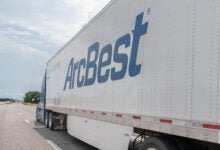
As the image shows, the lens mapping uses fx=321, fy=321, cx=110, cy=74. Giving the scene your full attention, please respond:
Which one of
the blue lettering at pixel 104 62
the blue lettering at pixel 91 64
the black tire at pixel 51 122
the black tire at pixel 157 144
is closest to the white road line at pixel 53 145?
the blue lettering at pixel 91 64

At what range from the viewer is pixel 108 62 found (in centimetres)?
806

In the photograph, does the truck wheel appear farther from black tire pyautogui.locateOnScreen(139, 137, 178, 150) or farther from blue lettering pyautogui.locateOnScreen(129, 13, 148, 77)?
black tire pyautogui.locateOnScreen(139, 137, 178, 150)

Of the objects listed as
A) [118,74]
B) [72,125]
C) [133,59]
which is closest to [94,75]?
[118,74]

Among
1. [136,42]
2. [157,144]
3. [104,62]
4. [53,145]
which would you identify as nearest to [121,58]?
[136,42]

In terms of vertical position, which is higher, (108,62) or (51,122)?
(108,62)

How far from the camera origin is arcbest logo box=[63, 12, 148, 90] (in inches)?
258

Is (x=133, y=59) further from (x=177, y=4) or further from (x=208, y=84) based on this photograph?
(x=208, y=84)

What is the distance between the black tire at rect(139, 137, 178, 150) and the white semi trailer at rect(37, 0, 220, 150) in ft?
0.06

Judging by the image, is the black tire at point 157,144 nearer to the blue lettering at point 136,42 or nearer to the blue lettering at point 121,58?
the blue lettering at point 136,42

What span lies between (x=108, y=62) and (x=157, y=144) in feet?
9.94

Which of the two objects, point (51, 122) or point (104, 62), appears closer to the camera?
point (104, 62)

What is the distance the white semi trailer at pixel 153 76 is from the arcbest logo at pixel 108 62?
0.07 feet

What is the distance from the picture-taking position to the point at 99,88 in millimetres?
8852

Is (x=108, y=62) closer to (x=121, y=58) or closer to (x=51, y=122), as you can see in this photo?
(x=121, y=58)
